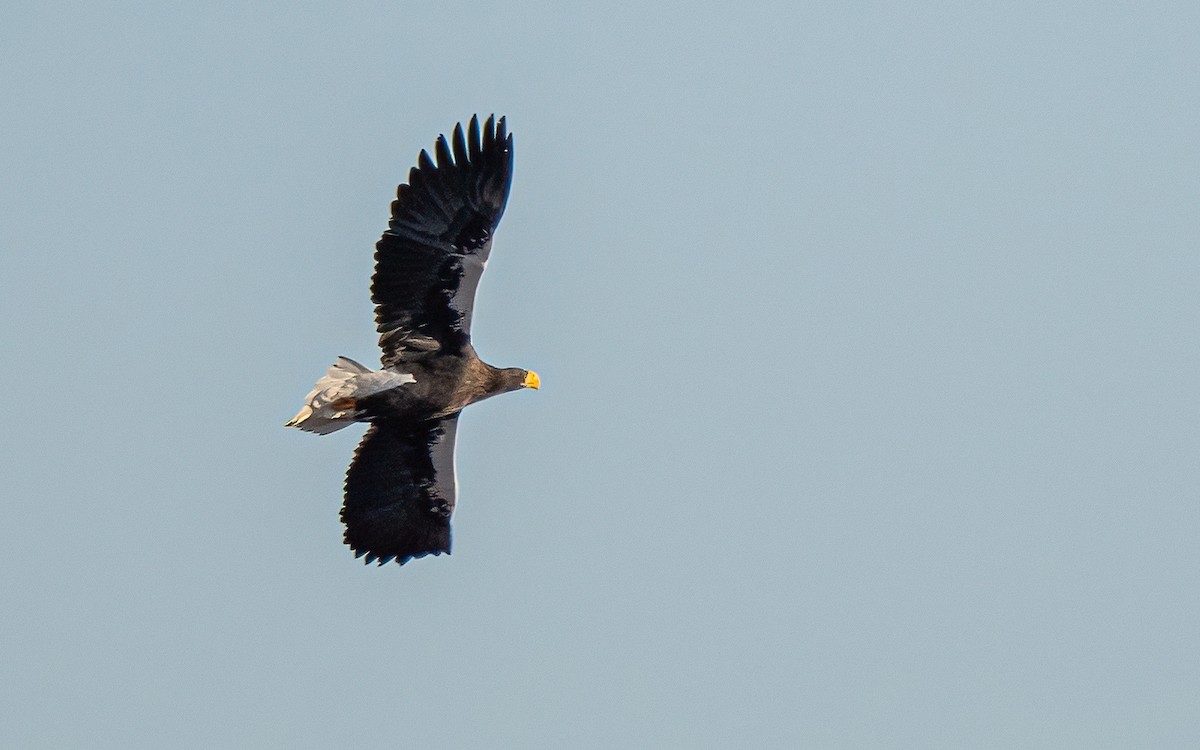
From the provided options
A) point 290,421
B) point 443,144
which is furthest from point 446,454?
point 443,144

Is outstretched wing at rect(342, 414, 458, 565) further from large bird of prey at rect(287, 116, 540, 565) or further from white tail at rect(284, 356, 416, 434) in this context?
white tail at rect(284, 356, 416, 434)

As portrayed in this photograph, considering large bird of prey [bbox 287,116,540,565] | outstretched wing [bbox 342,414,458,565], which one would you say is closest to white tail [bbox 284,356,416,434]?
large bird of prey [bbox 287,116,540,565]

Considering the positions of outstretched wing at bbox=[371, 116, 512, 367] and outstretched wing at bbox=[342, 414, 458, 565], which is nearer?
outstretched wing at bbox=[371, 116, 512, 367]

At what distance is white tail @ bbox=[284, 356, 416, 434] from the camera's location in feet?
63.5

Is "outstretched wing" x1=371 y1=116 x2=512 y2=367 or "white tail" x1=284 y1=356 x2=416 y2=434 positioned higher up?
"outstretched wing" x1=371 y1=116 x2=512 y2=367

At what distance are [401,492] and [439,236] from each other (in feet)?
10.9

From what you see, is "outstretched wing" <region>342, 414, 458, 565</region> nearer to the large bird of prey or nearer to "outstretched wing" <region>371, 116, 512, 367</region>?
the large bird of prey

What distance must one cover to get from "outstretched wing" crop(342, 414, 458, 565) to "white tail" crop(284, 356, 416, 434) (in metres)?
1.14

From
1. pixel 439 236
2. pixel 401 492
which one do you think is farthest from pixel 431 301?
pixel 401 492

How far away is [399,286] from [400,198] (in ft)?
3.11

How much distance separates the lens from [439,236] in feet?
64.6

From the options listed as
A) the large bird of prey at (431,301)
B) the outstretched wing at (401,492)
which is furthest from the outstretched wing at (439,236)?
the outstretched wing at (401,492)

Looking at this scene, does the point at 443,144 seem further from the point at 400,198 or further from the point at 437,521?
the point at 437,521

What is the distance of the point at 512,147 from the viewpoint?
19719 mm
